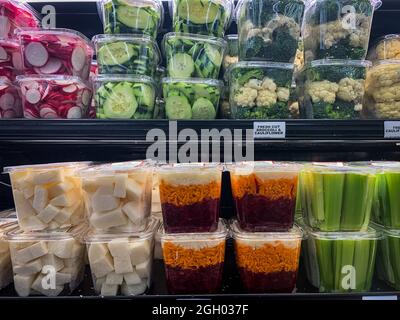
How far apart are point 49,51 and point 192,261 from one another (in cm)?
89

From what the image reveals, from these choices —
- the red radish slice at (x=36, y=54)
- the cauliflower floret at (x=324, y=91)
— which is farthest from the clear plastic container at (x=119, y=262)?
the cauliflower floret at (x=324, y=91)

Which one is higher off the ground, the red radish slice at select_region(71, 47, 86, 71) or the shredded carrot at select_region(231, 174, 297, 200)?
the red radish slice at select_region(71, 47, 86, 71)

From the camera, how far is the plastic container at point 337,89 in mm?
1176

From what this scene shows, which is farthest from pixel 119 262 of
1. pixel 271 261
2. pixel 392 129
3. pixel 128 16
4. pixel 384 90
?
pixel 384 90

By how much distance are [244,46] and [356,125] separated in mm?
472

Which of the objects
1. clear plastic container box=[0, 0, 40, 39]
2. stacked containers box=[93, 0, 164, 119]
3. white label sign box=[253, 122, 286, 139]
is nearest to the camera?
white label sign box=[253, 122, 286, 139]

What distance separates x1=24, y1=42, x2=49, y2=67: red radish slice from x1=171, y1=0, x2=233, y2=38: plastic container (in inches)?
19.2

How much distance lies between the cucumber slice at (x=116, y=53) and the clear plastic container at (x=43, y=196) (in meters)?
0.41

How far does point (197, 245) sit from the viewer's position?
113 centimetres

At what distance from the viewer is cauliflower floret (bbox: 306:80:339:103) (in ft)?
3.85

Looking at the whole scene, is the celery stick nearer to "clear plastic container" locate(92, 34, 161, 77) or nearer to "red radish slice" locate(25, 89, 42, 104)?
"clear plastic container" locate(92, 34, 161, 77)

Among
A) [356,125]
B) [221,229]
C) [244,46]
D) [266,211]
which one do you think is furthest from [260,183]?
[244,46]

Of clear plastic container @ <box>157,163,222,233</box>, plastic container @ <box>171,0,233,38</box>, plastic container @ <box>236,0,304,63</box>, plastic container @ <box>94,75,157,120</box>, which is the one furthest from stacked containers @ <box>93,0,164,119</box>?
plastic container @ <box>236,0,304,63</box>
